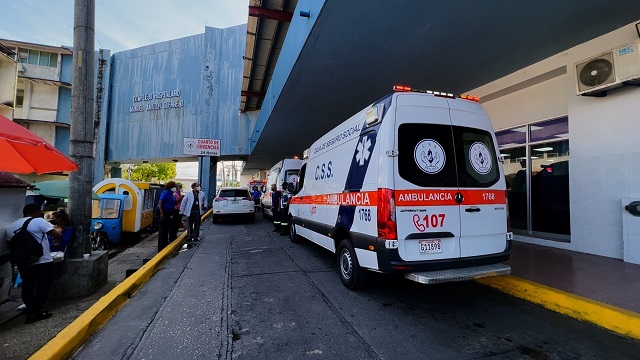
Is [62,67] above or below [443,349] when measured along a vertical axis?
above

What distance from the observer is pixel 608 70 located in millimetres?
5582

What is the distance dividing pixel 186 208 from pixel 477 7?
8.53 metres

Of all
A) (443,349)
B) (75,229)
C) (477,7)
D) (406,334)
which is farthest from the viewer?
(75,229)

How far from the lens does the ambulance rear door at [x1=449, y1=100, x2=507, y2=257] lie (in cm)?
416

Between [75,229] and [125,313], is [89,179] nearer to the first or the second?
[75,229]

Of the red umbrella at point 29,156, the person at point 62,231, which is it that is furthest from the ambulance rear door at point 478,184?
the person at point 62,231

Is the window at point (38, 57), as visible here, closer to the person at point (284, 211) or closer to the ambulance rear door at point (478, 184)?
the person at point (284, 211)

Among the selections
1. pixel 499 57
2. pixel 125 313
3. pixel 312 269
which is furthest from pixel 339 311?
pixel 499 57

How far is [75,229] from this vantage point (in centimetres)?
538

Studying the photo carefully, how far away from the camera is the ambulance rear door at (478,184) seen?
4.16m

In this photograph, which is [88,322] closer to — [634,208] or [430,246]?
[430,246]

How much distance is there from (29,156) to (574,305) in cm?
738

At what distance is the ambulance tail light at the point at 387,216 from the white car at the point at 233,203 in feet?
36.9

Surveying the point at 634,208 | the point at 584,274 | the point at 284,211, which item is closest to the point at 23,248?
the point at 284,211
